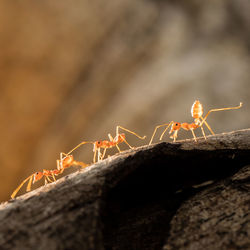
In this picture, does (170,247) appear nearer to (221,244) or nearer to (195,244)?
(195,244)

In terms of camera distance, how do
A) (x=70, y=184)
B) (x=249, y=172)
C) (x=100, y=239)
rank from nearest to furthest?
1. (x=100, y=239)
2. (x=70, y=184)
3. (x=249, y=172)

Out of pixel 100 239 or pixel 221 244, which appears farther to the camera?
pixel 221 244

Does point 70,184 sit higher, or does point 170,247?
point 70,184

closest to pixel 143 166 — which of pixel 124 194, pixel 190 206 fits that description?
pixel 124 194

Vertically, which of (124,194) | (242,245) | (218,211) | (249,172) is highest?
(124,194)

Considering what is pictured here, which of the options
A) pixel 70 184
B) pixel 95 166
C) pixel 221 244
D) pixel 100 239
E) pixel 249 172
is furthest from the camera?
pixel 249 172

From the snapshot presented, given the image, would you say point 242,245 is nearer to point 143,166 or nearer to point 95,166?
point 143,166
